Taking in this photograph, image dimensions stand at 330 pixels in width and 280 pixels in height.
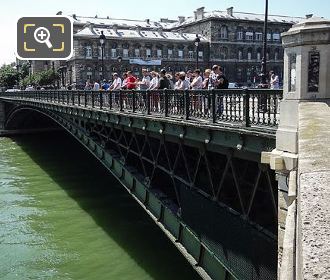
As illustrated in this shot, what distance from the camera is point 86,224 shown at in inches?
685

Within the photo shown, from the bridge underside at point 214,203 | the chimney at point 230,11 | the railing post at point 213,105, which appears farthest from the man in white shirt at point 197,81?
the chimney at point 230,11

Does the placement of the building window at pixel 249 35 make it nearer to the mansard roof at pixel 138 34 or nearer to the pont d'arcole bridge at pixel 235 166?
the mansard roof at pixel 138 34

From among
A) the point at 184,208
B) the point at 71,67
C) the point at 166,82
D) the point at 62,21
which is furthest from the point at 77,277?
the point at 71,67

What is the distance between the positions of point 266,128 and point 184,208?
4.42 meters

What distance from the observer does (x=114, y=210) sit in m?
19.3

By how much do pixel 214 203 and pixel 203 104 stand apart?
2245mm

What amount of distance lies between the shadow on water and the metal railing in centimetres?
436

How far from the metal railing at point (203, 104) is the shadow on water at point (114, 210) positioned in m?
4.36

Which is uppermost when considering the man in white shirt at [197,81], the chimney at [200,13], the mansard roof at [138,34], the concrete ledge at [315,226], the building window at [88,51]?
the chimney at [200,13]

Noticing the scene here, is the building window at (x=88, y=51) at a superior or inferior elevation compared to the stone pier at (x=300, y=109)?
superior

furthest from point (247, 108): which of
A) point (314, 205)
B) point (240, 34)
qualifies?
point (240, 34)

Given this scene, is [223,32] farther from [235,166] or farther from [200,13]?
[235,166]

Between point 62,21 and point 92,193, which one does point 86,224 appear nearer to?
point 92,193

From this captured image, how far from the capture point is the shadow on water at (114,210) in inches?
525
